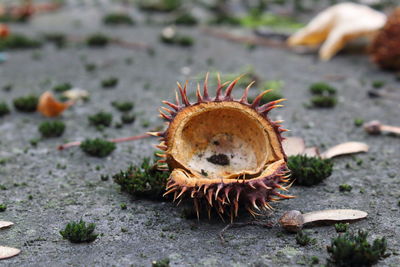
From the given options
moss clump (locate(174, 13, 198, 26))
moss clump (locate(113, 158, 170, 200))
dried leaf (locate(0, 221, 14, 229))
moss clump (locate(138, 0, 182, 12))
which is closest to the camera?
dried leaf (locate(0, 221, 14, 229))

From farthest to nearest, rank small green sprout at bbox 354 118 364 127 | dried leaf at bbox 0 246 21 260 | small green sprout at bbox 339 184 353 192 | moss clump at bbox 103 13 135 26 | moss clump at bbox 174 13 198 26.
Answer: moss clump at bbox 103 13 135 26 < moss clump at bbox 174 13 198 26 < small green sprout at bbox 354 118 364 127 < small green sprout at bbox 339 184 353 192 < dried leaf at bbox 0 246 21 260

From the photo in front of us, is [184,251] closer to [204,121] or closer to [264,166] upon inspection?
[264,166]

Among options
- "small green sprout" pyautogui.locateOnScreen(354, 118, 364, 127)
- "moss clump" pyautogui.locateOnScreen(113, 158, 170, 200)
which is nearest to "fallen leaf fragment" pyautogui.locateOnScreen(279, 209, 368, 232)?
"moss clump" pyautogui.locateOnScreen(113, 158, 170, 200)

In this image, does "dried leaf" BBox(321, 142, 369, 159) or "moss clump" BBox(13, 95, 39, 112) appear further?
"moss clump" BBox(13, 95, 39, 112)

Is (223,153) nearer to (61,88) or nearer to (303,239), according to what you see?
(303,239)


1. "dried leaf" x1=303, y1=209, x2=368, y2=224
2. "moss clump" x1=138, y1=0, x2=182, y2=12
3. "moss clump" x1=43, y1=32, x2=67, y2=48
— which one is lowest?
"dried leaf" x1=303, y1=209, x2=368, y2=224

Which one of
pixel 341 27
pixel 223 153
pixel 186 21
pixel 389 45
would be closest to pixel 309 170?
pixel 223 153

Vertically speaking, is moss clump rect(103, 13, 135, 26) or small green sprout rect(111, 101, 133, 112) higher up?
moss clump rect(103, 13, 135, 26)

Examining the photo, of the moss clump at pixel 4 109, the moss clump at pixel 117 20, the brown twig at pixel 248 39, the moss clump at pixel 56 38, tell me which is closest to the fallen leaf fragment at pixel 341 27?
the brown twig at pixel 248 39

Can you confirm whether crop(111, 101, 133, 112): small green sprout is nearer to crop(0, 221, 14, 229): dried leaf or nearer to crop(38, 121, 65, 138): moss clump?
crop(38, 121, 65, 138): moss clump
